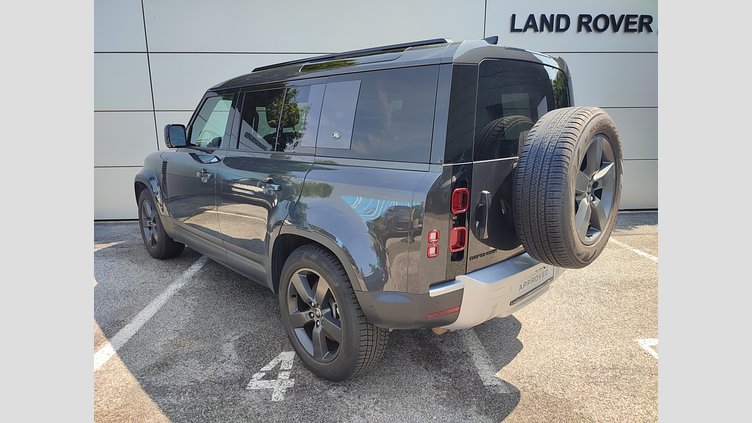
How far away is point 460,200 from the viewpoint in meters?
2.18

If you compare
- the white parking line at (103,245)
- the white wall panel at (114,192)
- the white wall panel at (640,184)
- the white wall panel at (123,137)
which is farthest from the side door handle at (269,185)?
the white wall panel at (640,184)

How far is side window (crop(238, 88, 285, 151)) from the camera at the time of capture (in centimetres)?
311

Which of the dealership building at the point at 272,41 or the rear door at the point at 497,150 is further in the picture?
the dealership building at the point at 272,41

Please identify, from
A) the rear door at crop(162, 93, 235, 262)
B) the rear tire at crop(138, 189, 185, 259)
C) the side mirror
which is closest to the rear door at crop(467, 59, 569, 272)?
the rear door at crop(162, 93, 235, 262)

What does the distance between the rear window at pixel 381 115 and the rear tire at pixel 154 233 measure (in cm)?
301

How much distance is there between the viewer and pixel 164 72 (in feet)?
22.7

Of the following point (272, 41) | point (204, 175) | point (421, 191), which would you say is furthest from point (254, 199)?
point (272, 41)

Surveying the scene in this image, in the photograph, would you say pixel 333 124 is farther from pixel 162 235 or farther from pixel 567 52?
pixel 567 52

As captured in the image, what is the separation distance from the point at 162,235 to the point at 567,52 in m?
6.82

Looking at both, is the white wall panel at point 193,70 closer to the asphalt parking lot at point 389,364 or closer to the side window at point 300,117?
the asphalt parking lot at point 389,364

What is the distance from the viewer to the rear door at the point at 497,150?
7.36 feet

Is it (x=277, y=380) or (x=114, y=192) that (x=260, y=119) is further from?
(x=114, y=192)

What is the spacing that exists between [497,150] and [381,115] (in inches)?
26.8

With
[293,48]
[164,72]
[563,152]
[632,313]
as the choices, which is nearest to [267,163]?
[563,152]
